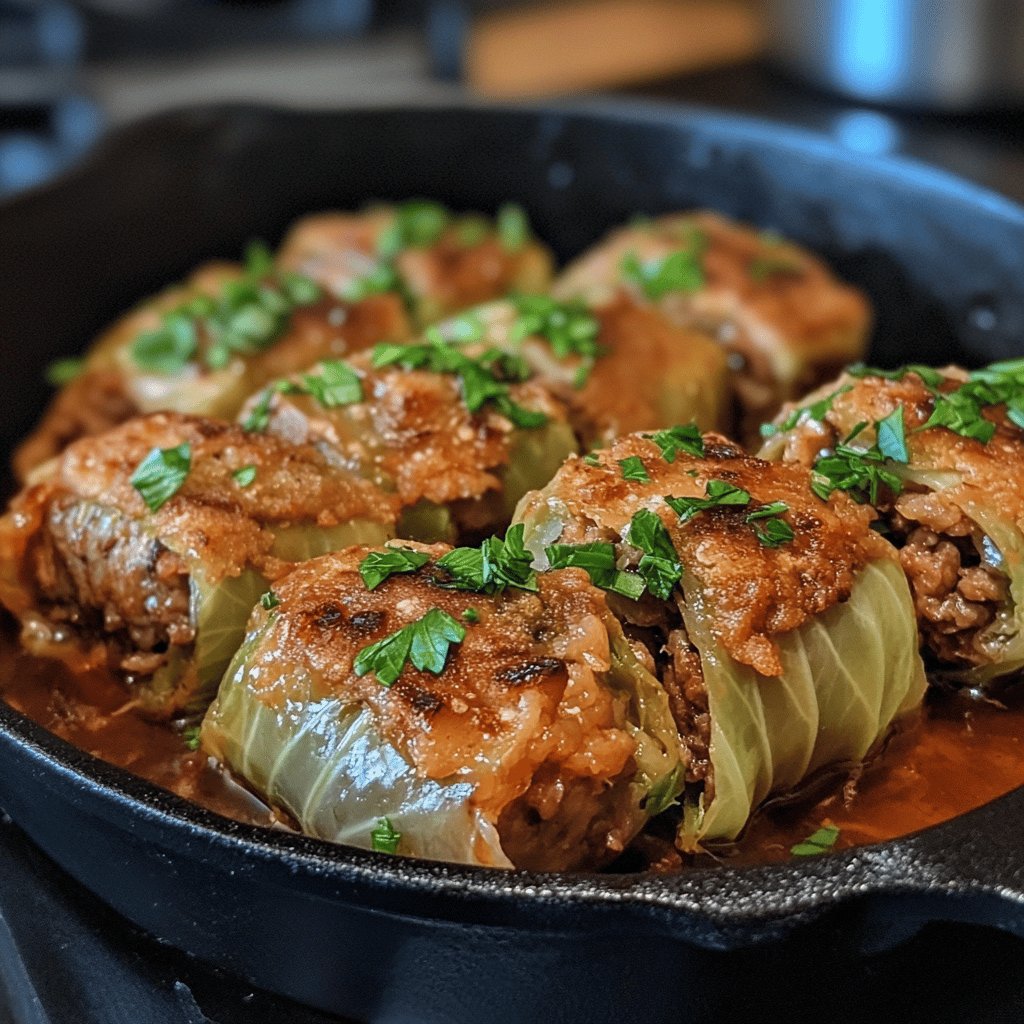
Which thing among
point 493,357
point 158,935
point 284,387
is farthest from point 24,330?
point 158,935

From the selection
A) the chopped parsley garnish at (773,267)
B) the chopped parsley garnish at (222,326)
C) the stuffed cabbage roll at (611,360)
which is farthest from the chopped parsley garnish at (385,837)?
the chopped parsley garnish at (773,267)

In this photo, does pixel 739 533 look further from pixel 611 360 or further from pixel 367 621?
pixel 611 360

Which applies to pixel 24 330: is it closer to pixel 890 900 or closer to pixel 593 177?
pixel 593 177

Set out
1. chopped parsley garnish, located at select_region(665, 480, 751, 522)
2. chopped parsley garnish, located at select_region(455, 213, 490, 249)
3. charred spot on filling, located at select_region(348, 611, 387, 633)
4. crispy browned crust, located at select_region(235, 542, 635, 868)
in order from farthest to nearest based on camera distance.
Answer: chopped parsley garnish, located at select_region(455, 213, 490, 249), chopped parsley garnish, located at select_region(665, 480, 751, 522), charred spot on filling, located at select_region(348, 611, 387, 633), crispy browned crust, located at select_region(235, 542, 635, 868)

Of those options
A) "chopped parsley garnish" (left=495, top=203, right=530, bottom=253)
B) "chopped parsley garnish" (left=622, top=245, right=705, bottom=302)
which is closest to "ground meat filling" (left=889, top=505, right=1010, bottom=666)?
"chopped parsley garnish" (left=622, top=245, right=705, bottom=302)

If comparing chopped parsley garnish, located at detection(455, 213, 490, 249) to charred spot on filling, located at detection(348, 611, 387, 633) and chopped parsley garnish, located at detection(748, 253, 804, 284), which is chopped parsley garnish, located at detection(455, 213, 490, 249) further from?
charred spot on filling, located at detection(348, 611, 387, 633)
